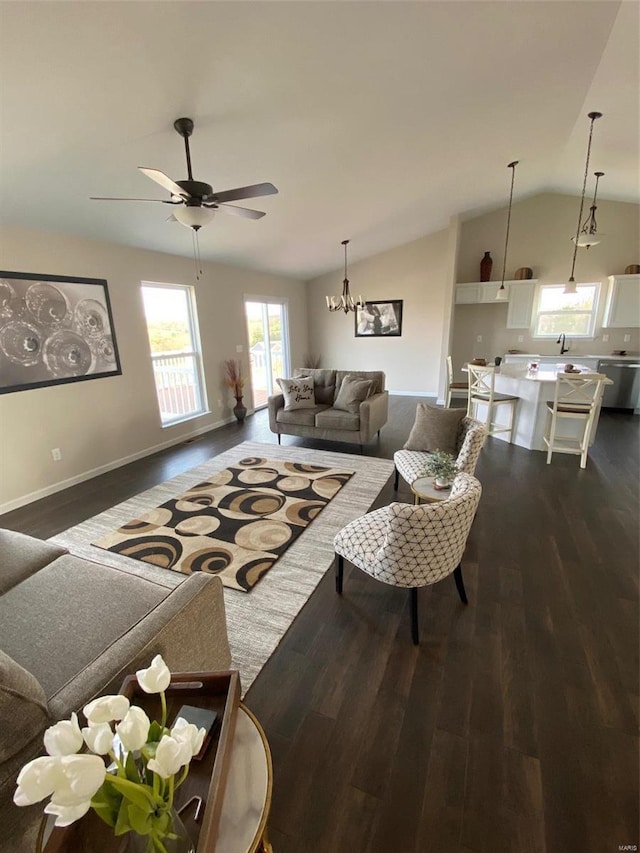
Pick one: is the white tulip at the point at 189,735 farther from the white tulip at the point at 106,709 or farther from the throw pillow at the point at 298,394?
the throw pillow at the point at 298,394

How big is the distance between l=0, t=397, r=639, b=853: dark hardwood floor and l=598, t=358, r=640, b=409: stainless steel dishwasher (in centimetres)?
418

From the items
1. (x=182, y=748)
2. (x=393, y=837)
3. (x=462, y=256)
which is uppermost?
(x=462, y=256)

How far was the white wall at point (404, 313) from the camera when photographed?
683 centimetres

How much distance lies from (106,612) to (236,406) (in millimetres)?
4516

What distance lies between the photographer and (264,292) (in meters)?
6.61

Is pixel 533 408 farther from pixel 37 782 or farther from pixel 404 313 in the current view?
pixel 37 782


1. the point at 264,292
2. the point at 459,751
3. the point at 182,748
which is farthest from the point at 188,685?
the point at 264,292

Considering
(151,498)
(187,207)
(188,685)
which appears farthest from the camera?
(151,498)

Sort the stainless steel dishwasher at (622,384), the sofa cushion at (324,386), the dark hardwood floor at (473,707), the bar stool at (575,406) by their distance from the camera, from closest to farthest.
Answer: the dark hardwood floor at (473,707), the bar stool at (575,406), the sofa cushion at (324,386), the stainless steel dishwasher at (622,384)

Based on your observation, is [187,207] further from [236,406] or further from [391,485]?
[236,406]

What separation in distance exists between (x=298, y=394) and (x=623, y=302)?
555cm

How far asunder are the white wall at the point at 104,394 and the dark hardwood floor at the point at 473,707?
9.86ft

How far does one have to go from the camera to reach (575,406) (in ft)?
13.1

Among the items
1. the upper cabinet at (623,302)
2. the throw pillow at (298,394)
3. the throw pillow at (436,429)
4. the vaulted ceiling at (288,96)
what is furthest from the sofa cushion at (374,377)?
the upper cabinet at (623,302)
